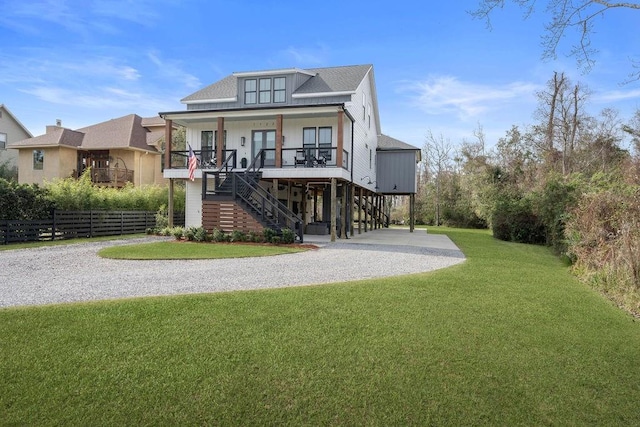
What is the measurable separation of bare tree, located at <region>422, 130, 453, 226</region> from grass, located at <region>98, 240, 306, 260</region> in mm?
36567

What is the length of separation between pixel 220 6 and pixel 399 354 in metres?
11.4

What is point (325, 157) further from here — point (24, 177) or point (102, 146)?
point (24, 177)

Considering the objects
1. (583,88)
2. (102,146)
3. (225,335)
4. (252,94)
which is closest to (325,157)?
(252,94)

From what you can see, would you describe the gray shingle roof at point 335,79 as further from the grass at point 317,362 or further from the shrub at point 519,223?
the grass at point 317,362

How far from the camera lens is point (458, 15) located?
1102cm

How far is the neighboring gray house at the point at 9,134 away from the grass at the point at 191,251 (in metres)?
27.6

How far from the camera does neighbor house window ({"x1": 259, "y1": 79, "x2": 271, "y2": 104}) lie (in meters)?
22.2

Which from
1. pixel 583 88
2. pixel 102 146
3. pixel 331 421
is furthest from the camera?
pixel 583 88

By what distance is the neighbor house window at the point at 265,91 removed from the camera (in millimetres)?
22219

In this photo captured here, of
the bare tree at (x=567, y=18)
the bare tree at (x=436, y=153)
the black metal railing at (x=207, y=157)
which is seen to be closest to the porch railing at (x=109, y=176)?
the black metal railing at (x=207, y=157)

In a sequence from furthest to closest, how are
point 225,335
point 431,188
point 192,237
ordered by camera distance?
point 431,188 → point 192,237 → point 225,335

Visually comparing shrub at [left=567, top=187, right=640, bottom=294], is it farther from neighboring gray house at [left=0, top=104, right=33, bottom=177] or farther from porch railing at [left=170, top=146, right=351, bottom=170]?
neighboring gray house at [left=0, top=104, right=33, bottom=177]

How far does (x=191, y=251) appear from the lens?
12.8 metres

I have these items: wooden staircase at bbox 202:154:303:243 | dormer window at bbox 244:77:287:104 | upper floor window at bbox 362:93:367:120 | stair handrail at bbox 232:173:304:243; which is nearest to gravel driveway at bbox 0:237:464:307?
stair handrail at bbox 232:173:304:243
